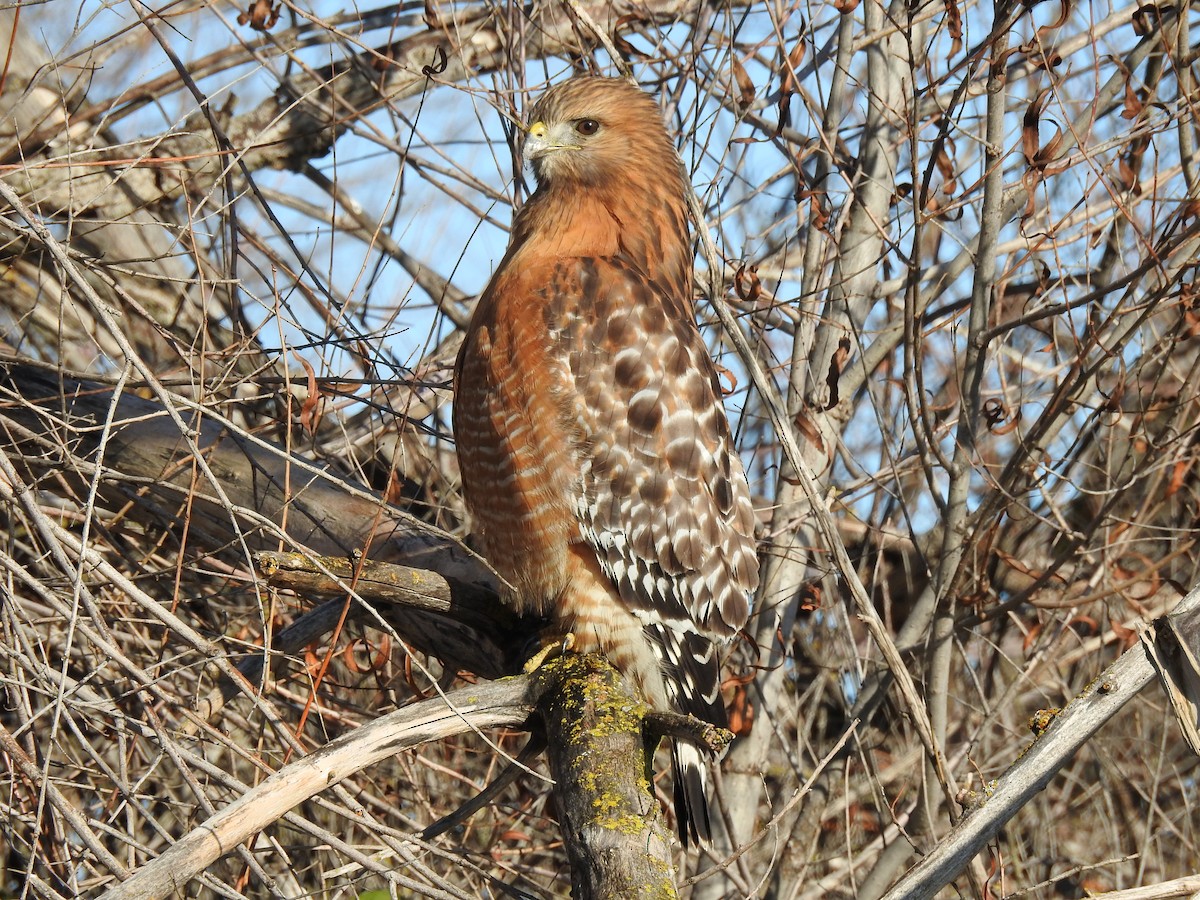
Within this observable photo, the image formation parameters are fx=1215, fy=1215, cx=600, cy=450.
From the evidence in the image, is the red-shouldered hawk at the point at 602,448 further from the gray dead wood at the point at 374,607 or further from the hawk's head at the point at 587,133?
the gray dead wood at the point at 374,607

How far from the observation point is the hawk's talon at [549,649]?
3.41 meters

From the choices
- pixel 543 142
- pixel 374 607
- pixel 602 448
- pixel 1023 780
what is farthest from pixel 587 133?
pixel 1023 780

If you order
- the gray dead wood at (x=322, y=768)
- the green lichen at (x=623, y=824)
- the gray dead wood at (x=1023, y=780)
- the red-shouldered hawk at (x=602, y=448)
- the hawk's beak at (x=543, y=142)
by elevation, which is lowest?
the gray dead wood at (x=1023, y=780)

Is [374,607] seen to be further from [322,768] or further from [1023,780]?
[1023,780]

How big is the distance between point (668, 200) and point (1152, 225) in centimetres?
152

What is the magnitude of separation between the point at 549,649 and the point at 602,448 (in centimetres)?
62

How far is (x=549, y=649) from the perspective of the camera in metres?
3.47

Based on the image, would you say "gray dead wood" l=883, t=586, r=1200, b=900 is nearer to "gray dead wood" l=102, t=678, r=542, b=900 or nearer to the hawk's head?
"gray dead wood" l=102, t=678, r=542, b=900

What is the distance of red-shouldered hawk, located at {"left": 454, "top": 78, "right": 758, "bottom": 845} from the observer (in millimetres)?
3596

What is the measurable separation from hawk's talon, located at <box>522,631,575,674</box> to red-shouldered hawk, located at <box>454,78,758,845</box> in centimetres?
5

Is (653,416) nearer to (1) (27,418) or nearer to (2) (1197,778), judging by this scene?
(1) (27,418)

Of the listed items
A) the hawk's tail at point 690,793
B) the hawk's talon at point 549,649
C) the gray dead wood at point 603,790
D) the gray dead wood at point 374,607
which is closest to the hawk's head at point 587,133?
the gray dead wood at point 374,607

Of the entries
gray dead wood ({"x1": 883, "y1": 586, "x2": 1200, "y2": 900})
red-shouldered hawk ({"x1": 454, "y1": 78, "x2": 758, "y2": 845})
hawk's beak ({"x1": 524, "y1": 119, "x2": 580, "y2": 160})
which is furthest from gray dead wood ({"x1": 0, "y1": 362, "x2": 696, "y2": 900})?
hawk's beak ({"x1": 524, "y1": 119, "x2": 580, "y2": 160})

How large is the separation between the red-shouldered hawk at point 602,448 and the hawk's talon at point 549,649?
5 cm
